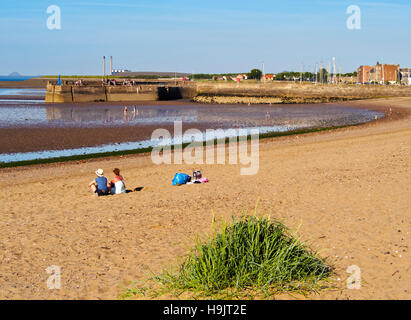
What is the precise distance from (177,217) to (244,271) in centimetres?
403

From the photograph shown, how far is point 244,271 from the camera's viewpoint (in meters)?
6.54

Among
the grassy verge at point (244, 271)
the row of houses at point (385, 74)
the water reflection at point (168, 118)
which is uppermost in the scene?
the row of houses at point (385, 74)

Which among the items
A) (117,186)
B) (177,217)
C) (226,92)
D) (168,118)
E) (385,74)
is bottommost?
(177,217)

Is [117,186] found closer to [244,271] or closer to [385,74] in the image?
[244,271]

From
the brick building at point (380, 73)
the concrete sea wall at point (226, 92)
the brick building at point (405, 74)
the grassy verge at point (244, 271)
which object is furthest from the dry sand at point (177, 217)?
the brick building at point (405, 74)

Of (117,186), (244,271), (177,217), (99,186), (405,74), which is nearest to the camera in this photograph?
(244,271)

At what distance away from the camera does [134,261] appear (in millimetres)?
7750

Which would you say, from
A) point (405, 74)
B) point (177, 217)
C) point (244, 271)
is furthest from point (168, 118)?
point (405, 74)

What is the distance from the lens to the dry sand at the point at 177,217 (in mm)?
7089

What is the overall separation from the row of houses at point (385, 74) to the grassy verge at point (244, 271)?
543ft

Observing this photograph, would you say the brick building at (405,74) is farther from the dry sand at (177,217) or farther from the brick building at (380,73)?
the dry sand at (177,217)

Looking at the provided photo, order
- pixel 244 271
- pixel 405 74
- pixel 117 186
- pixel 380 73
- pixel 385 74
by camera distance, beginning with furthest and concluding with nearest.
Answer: pixel 405 74 → pixel 385 74 → pixel 380 73 → pixel 117 186 → pixel 244 271

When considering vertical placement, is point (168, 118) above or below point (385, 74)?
below

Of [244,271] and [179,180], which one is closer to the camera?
[244,271]
